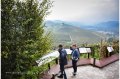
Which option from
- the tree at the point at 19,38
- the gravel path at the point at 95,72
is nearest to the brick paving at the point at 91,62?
the gravel path at the point at 95,72

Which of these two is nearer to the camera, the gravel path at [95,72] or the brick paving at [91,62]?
the gravel path at [95,72]

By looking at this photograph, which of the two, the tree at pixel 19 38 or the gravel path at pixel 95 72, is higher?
the tree at pixel 19 38

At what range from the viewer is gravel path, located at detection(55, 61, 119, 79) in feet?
38.5

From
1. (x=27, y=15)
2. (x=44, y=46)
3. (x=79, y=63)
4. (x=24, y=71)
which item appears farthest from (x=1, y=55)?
(x=79, y=63)

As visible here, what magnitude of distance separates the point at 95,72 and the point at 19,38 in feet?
15.4

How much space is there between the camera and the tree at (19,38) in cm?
864

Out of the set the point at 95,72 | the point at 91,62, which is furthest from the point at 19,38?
the point at 91,62

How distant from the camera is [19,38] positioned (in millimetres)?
8859

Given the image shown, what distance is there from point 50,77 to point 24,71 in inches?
72.1

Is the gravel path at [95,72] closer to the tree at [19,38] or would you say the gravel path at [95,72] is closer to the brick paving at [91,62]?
the brick paving at [91,62]

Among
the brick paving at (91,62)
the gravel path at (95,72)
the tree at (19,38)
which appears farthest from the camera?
the brick paving at (91,62)

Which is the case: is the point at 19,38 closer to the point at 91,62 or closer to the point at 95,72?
the point at 95,72

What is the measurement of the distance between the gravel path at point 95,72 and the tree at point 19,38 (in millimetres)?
2550

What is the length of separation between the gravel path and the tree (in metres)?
2.55
